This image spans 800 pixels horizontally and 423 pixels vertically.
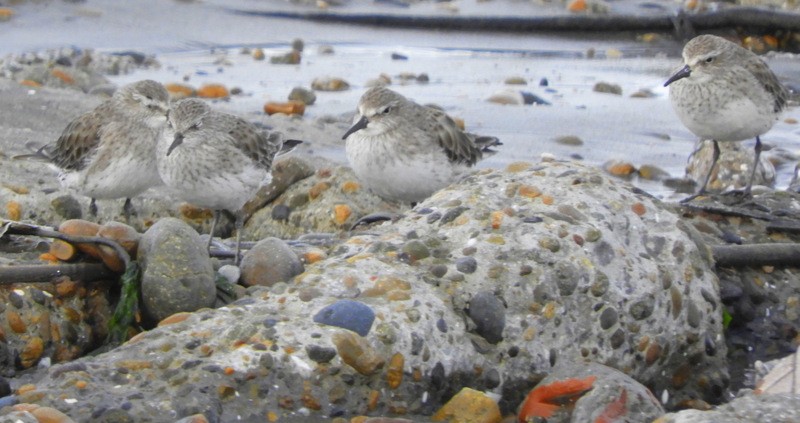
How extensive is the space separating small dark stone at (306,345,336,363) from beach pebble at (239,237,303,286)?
1119 mm

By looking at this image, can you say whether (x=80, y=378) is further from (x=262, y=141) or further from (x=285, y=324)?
(x=262, y=141)

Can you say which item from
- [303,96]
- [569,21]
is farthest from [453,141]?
[569,21]

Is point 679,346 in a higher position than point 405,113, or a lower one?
lower

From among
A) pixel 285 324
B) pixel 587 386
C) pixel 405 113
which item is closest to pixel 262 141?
pixel 405 113

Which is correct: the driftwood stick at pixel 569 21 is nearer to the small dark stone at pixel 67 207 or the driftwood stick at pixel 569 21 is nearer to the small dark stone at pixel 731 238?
the small dark stone at pixel 731 238

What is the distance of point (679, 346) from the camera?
4.79 m

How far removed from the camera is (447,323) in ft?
14.2

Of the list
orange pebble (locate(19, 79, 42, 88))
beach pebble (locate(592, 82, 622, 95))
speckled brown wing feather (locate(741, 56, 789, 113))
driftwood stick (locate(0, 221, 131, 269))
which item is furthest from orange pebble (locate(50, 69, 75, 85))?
speckled brown wing feather (locate(741, 56, 789, 113))

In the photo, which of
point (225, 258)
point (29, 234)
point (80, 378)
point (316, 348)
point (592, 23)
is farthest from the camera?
point (592, 23)

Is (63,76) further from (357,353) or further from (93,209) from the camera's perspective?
(357,353)

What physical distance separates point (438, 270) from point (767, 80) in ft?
13.4

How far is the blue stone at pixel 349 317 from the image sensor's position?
13.5 ft

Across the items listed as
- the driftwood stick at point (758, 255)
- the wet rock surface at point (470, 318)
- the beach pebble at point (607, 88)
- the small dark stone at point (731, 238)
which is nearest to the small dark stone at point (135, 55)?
the beach pebble at point (607, 88)

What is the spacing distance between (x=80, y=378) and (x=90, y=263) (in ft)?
4.45
